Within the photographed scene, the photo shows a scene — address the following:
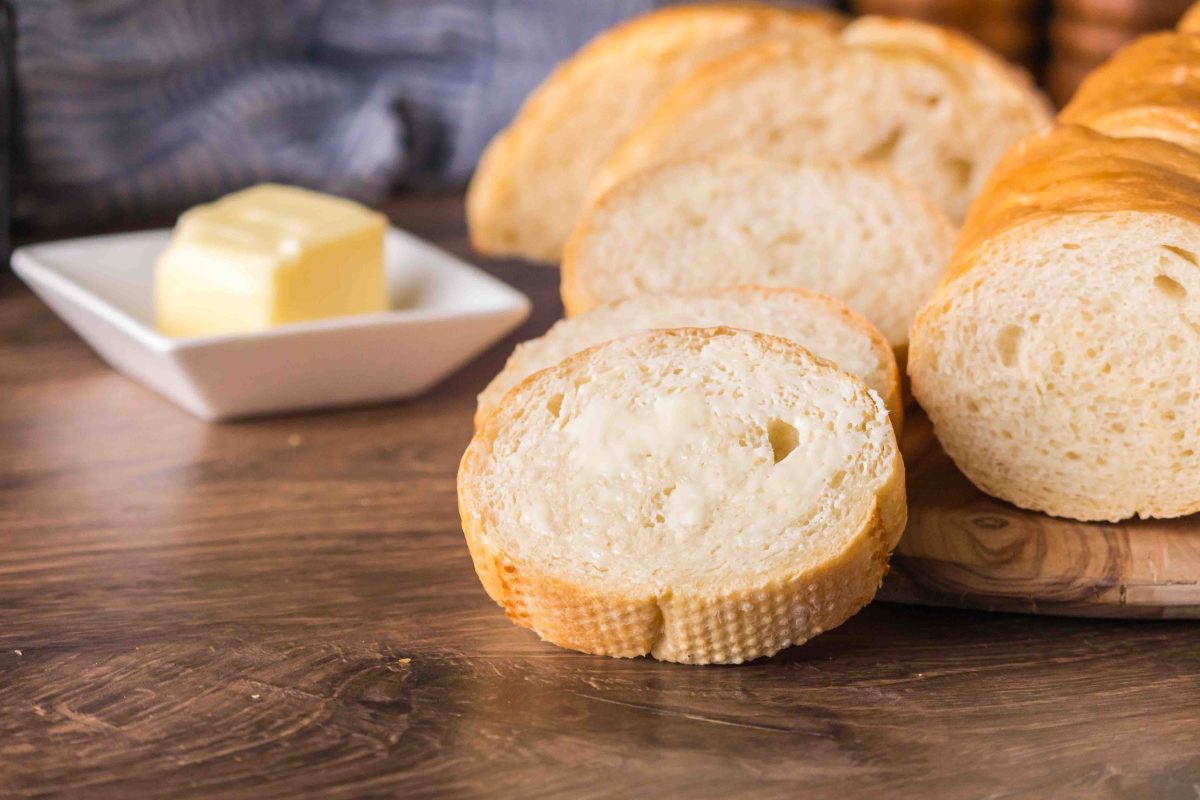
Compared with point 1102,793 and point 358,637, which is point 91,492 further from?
point 1102,793

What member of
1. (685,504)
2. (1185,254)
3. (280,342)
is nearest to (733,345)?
(685,504)

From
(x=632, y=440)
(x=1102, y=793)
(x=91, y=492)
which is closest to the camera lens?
(x=1102, y=793)

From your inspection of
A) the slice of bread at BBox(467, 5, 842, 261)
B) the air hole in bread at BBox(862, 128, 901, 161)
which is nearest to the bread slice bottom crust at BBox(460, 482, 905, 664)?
the air hole in bread at BBox(862, 128, 901, 161)

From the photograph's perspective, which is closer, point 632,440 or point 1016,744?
point 1016,744

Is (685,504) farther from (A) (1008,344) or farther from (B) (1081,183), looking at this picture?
(B) (1081,183)

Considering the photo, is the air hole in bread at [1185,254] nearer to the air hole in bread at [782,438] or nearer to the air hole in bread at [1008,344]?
the air hole in bread at [1008,344]

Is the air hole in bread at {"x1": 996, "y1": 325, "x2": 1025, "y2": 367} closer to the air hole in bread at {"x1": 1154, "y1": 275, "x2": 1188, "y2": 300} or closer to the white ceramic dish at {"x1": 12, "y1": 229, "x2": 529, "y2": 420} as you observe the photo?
the air hole in bread at {"x1": 1154, "y1": 275, "x2": 1188, "y2": 300}

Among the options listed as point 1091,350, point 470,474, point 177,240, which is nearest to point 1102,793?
point 1091,350

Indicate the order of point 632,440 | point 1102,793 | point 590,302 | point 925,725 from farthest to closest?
1. point 590,302
2. point 632,440
3. point 925,725
4. point 1102,793
